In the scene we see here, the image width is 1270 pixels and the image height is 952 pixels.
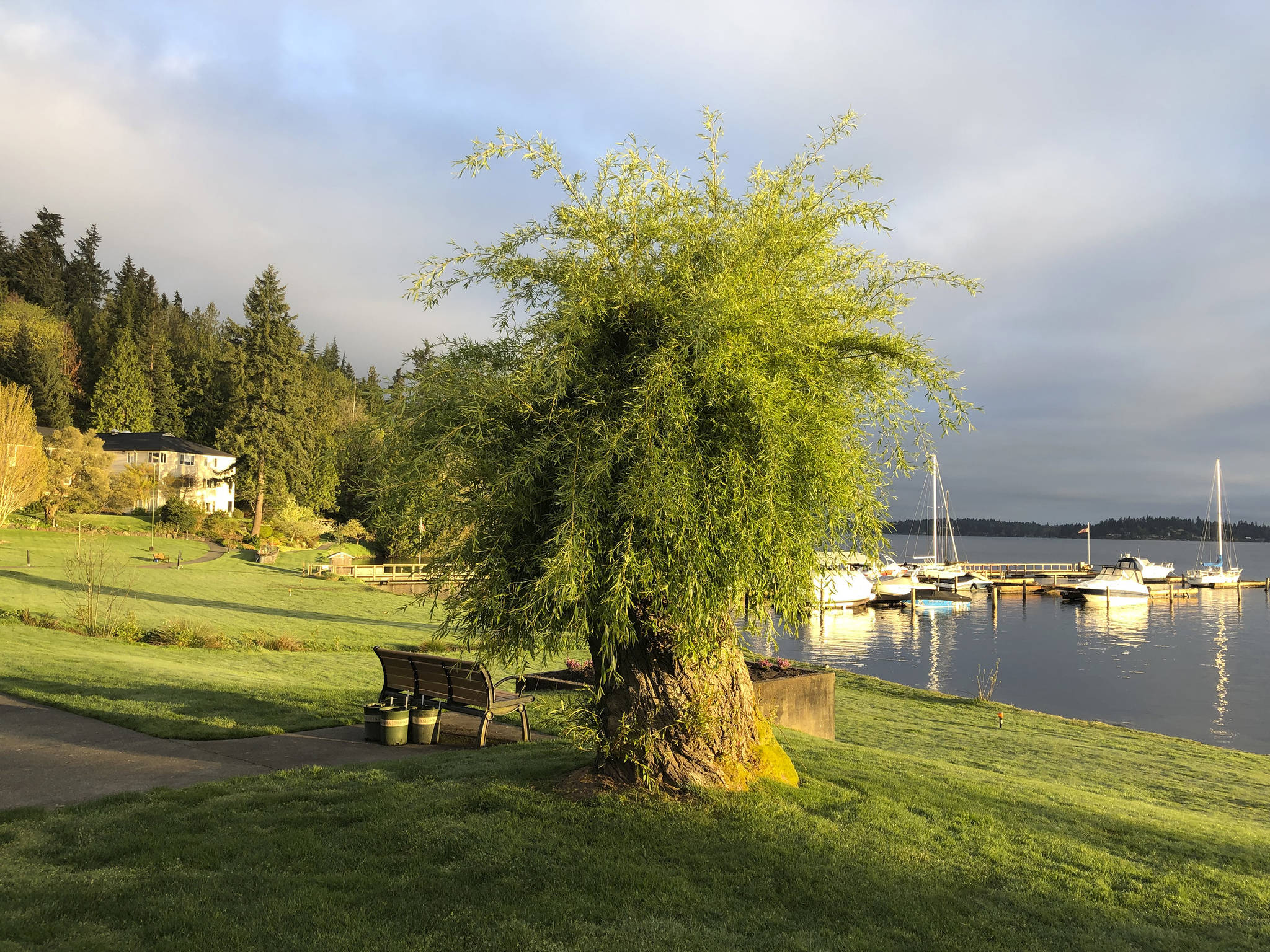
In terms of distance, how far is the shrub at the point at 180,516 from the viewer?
58031mm

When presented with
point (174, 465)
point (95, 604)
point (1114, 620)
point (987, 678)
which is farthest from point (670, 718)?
point (174, 465)

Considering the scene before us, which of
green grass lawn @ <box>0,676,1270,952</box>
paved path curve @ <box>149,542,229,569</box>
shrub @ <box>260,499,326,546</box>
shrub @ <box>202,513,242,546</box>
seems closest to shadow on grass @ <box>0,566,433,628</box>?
paved path curve @ <box>149,542,229,569</box>

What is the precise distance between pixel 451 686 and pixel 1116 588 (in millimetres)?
82103

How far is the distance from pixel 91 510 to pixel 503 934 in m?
65.5

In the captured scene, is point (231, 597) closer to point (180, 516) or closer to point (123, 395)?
point (180, 516)

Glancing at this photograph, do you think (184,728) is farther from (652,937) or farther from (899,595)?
(899,595)

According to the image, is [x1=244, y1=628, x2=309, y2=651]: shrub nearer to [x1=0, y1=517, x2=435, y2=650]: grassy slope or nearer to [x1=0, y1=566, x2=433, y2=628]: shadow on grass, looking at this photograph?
[x1=0, y1=517, x2=435, y2=650]: grassy slope

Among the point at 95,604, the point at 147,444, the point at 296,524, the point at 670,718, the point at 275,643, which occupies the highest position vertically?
the point at 147,444

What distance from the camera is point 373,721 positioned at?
922cm

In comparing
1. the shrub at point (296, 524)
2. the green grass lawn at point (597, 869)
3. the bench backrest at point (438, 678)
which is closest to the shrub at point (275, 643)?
the bench backrest at point (438, 678)

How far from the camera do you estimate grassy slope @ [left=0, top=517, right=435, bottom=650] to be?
76.5 ft

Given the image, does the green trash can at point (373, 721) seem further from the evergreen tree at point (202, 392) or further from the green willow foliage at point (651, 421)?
the evergreen tree at point (202, 392)

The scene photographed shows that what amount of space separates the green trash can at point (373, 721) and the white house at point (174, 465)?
62.7m

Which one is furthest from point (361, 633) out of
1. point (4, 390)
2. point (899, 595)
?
point (899, 595)
